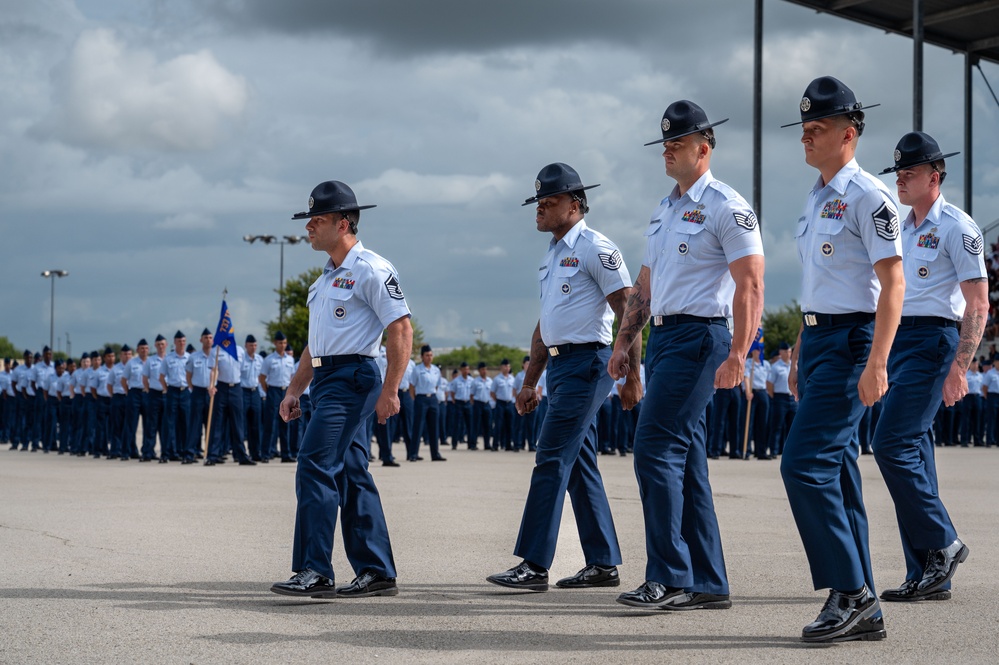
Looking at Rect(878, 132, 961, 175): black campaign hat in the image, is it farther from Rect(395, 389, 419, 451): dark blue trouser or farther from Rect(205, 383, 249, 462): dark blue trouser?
Rect(395, 389, 419, 451): dark blue trouser

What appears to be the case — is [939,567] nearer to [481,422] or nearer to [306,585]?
[306,585]

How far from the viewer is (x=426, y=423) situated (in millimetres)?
23609

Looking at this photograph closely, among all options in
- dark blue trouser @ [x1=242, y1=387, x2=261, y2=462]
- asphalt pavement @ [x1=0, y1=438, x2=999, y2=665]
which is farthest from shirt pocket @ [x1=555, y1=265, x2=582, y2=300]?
dark blue trouser @ [x1=242, y1=387, x2=261, y2=462]

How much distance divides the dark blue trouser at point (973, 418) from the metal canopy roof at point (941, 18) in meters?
9.51

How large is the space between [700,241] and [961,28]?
31.2 m

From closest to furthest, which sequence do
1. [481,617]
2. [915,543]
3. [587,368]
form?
1. [481,617]
2. [915,543]
3. [587,368]

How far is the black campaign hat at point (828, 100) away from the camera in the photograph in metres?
5.30

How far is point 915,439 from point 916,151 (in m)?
1.57

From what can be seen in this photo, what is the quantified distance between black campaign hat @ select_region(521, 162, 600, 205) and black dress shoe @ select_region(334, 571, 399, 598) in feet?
7.44

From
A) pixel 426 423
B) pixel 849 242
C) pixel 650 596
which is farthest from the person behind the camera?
pixel 426 423

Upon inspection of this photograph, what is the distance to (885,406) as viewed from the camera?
6.36 metres

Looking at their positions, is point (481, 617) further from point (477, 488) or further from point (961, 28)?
point (961, 28)

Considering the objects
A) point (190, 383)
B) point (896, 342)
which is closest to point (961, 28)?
point (190, 383)

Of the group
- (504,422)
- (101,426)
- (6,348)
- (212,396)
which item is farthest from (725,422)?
(6,348)
